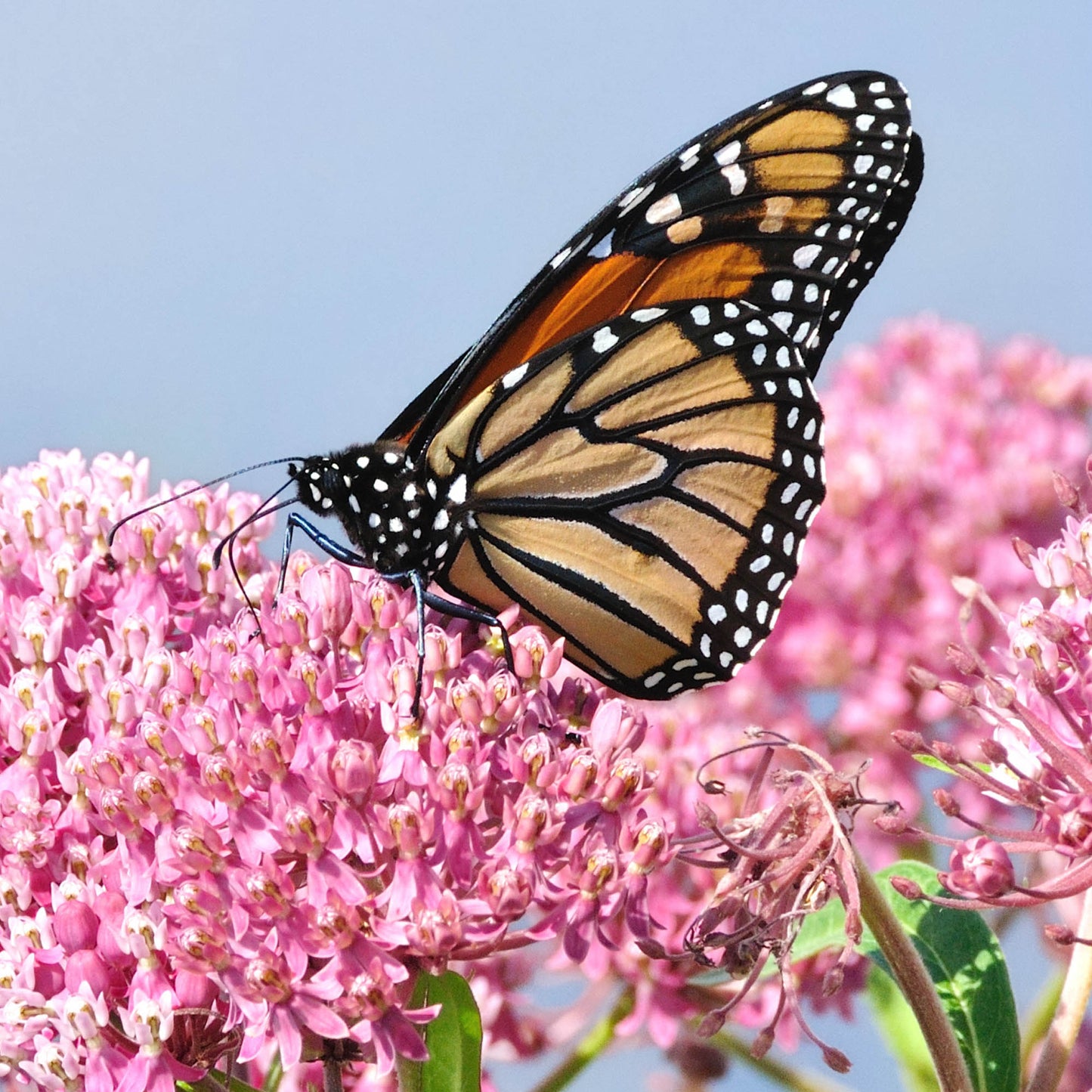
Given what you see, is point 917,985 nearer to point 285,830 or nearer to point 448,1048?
point 448,1048

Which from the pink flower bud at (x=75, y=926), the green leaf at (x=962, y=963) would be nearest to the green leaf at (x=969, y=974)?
the green leaf at (x=962, y=963)

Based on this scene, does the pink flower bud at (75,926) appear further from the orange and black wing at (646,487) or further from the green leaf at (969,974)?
the green leaf at (969,974)

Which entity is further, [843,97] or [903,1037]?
[903,1037]

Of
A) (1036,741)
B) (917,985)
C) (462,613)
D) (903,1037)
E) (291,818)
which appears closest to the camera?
(291,818)

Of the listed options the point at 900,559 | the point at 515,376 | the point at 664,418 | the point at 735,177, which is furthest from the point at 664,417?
the point at 900,559

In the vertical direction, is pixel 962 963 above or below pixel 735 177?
below

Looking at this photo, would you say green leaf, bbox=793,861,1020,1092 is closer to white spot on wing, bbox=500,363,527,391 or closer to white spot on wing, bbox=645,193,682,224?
white spot on wing, bbox=500,363,527,391

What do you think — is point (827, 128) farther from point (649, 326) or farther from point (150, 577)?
point (150, 577)
